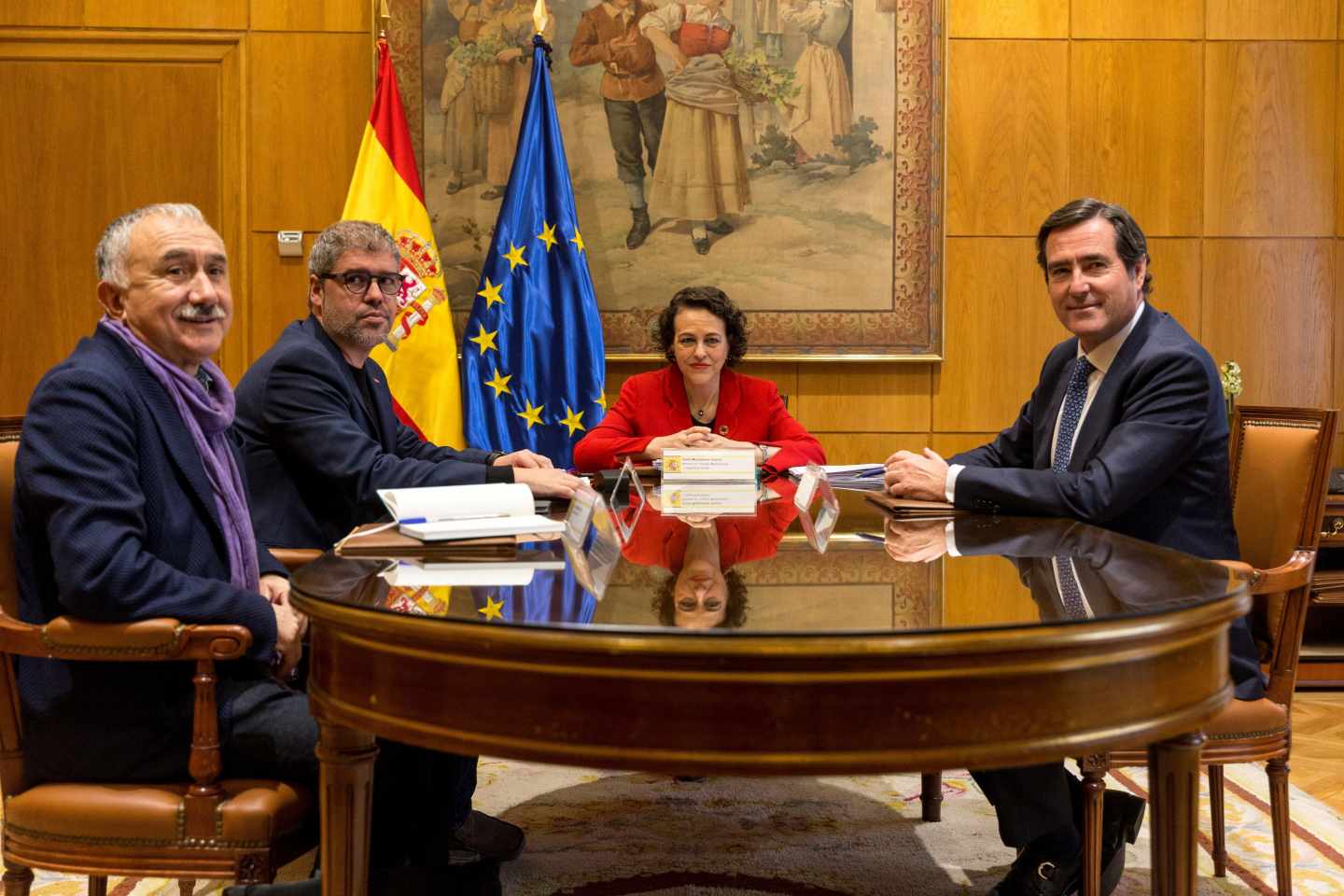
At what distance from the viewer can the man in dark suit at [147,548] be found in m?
1.92

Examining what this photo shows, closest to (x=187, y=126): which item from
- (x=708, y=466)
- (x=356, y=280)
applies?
(x=356, y=280)

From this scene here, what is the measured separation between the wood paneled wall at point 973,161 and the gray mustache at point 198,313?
322 centimetres

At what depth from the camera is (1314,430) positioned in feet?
8.92

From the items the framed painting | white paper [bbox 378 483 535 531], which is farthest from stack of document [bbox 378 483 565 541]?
the framed painting

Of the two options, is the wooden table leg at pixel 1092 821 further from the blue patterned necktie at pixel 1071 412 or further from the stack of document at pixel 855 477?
the stack of document at pixel 855 477

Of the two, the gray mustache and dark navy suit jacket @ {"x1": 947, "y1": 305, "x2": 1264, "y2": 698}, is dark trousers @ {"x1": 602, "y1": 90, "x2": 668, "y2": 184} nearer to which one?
dark navy suit jacket @ {"x1": 947, "y1": 305, "x2": 1264, "y2": 698}

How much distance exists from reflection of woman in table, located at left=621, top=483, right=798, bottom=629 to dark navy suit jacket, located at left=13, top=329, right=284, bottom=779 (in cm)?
68

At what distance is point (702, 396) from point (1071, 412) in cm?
154

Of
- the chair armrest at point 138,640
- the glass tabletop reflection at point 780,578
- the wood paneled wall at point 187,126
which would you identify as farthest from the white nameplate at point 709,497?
the wood paneled wall at point 187,126

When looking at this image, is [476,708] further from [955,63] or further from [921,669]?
[955,63]

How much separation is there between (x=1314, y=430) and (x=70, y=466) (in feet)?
8.31

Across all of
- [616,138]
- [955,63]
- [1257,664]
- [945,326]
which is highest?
[955,63]

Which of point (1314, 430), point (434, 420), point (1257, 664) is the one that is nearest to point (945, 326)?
point (434, 420)

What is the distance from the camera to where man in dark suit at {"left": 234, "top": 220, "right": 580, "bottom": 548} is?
2.90 metres
